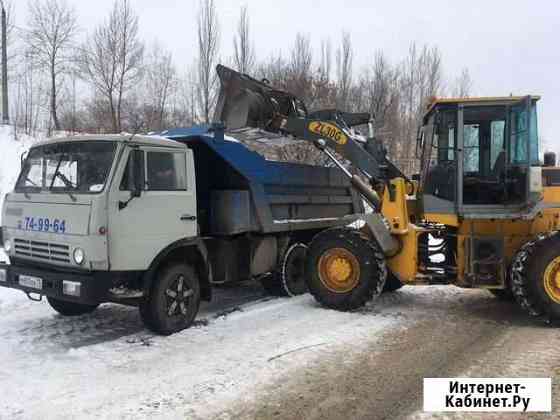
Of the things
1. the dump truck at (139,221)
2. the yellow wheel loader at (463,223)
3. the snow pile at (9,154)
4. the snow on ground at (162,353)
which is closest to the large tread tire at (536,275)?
the yellow wheel loader at (463,223)

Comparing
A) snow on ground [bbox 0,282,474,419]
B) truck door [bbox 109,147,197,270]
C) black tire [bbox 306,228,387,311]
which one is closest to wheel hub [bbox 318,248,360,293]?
black tire [bbox 306,228,387,311]

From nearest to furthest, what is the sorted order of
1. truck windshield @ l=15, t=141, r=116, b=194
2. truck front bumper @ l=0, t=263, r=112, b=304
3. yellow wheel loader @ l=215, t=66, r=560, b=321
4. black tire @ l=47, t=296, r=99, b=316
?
truck front bumper @ l=0, t=263, r=112, b=304, truck windshield @ l=15, t=141, r=116, b=194, black tire @ l=47, t=296, r=99, b=316, yellow wheel loader @ l=215, t=66, r=560, b=321

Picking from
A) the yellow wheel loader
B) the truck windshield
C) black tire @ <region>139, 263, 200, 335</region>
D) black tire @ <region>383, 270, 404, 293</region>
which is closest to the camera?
the truck windshield

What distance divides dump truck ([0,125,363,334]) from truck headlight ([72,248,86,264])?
14 mm

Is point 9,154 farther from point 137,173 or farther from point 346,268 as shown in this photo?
point 346,268

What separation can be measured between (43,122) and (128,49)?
563 cm

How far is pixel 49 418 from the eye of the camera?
4.07 m

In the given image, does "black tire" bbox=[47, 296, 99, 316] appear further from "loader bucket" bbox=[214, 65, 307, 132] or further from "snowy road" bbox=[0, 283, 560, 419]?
"loader bucket" bbox=[214, 65, 307, 132]

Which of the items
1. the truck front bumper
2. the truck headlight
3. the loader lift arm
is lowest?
the truck front bumper

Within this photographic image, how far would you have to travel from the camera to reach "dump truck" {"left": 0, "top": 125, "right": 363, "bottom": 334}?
5.70m

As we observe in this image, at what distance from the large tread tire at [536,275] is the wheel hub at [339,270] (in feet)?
6.94

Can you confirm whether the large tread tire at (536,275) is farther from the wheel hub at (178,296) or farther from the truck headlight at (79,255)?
the truck headlight at (79,255)

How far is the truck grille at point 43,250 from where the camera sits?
5770mm

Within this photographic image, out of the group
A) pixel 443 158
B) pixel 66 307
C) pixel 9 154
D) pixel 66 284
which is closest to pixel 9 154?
pixel 9 154
